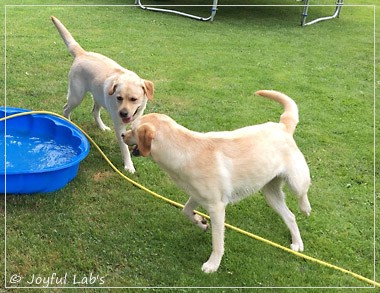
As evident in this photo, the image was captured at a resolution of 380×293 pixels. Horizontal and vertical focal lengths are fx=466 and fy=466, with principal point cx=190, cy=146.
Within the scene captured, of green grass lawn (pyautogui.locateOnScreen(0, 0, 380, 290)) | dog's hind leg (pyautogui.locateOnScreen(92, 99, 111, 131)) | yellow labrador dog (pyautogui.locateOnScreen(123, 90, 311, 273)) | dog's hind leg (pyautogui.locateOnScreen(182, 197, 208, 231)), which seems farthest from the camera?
dog's hind leg (pyautogui.locateOnScreen(92, 99, 111, 131))

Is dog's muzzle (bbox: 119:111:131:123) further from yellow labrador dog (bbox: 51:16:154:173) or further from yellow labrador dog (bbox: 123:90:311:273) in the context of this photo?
yellow labrador dog (bbox: 123:90:311:273)

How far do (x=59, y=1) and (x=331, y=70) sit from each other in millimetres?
6756

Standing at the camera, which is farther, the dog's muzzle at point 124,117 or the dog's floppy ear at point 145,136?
the dog's muzzle at point 124,117

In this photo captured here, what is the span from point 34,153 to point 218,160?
2.20 meters

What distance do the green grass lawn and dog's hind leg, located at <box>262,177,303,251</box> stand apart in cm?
12

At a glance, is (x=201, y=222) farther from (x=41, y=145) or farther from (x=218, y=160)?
(x=41, y=145)

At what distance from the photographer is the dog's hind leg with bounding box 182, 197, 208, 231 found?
3.44 metres

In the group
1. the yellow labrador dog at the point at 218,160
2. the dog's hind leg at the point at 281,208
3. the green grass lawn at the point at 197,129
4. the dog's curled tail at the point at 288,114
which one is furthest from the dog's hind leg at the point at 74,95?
the dog's hind leg at the point at 281,208

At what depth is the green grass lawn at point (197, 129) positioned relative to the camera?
128 inches

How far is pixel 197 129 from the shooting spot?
5168 mm

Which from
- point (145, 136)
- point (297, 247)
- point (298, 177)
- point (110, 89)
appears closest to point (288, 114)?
point (298, 177)

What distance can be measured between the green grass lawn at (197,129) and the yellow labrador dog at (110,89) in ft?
1.11

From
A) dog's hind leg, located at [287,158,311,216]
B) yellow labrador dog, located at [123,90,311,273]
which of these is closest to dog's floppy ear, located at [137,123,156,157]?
yellow labrador dog, located at [123,90,311,273]

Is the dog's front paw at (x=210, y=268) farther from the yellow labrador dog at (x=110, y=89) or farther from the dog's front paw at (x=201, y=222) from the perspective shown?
the yellow labrador dog at (x=110, y=89)
